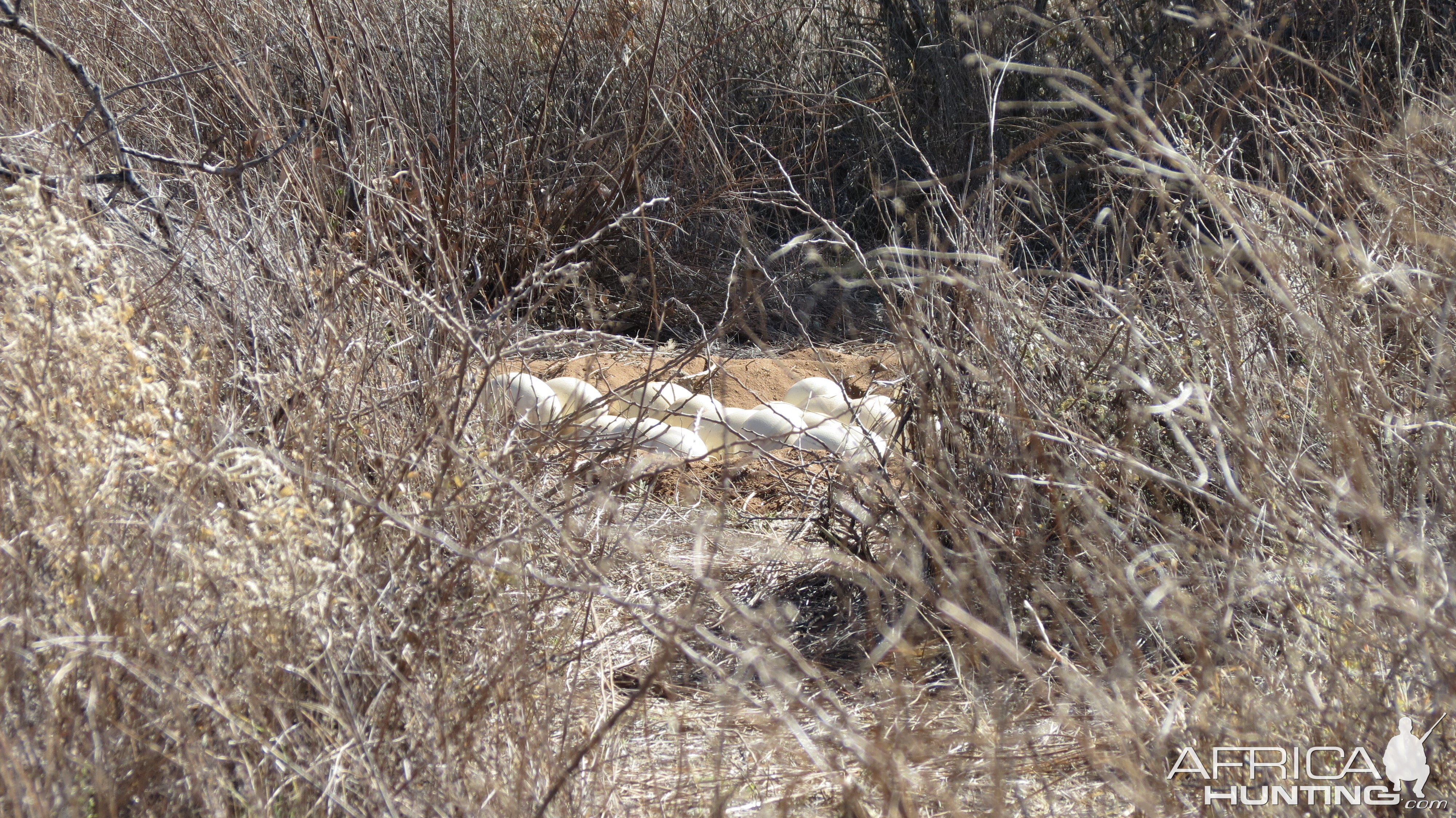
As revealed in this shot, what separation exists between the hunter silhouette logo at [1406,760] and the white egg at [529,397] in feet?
6.12

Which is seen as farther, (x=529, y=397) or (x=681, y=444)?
(x=529, y=397)

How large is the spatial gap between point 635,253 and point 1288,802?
5.48 m

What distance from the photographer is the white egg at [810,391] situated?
157 inches

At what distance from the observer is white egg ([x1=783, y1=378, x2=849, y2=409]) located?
3996mm

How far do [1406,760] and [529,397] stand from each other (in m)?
2.84

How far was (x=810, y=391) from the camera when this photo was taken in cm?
405

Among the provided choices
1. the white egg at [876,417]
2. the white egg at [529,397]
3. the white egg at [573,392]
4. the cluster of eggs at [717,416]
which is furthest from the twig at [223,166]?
the white egg at [876,417]

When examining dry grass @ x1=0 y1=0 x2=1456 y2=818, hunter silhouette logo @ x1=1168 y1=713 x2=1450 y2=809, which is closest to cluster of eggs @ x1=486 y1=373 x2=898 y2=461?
dry grass @ x1=0 y1=0 x2=1456 y2=818

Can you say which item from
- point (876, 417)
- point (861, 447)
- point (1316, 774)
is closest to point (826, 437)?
point (876, 417)

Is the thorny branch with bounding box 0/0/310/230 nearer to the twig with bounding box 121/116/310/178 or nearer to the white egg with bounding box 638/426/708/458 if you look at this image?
the twig with bounding box 121/116/310/178

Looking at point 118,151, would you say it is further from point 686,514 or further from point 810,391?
point 810,391

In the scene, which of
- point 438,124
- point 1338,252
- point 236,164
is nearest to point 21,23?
point 236,164

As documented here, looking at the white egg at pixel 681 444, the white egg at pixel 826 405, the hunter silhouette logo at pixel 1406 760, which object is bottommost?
the white egg at pixel 826 405

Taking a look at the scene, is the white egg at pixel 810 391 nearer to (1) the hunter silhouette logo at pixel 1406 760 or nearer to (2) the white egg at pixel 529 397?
(2) the white egg at pixel 529 397
